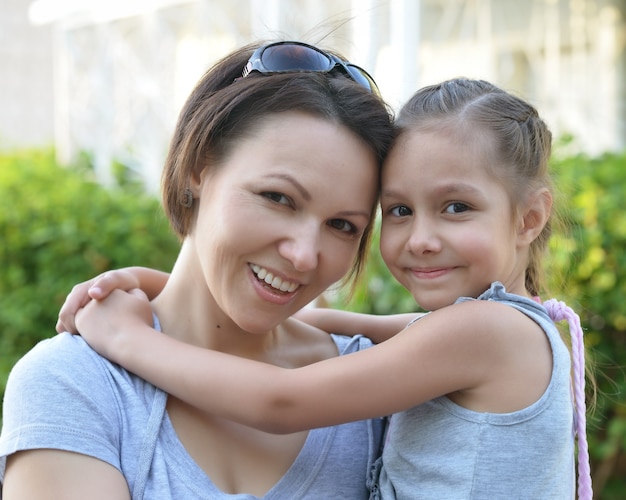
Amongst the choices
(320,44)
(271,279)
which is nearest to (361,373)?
(271,279)

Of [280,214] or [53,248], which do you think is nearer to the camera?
[280,214]

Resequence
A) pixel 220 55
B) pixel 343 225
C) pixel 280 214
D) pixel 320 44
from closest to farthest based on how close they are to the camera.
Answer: pixel 280 214, pixel 343 225, pixel 320 44, pixel 220 55

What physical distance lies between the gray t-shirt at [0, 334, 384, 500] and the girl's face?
1.81ft

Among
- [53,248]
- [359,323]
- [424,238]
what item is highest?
[424,238]

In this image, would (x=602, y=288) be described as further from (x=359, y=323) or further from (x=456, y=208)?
(x=456, y=208)

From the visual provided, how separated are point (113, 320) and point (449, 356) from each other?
80 cm

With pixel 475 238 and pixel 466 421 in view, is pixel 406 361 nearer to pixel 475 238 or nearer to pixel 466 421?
pixel 466 421

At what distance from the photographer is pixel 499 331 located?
200 centimetres

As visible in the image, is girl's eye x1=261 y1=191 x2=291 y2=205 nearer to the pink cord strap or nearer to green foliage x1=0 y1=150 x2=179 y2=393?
the pink cord strap

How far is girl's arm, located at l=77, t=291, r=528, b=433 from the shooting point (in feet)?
6.54

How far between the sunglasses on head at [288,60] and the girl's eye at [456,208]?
0.47 meters

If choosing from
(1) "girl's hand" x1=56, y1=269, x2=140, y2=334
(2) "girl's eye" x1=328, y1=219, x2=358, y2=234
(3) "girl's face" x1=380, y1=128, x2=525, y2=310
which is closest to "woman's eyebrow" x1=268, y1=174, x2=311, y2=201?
(2) "girl's eye" x1=328, y1=219, x2=358, y2=234

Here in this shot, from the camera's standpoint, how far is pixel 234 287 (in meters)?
2.12

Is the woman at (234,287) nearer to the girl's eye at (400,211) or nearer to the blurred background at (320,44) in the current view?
the girl's eye at (400,211)
